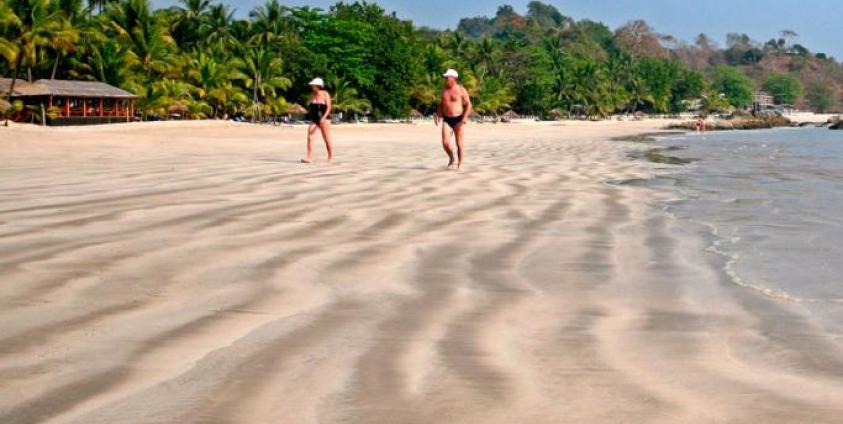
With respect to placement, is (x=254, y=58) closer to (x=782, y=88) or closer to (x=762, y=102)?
(x=762, y=102)

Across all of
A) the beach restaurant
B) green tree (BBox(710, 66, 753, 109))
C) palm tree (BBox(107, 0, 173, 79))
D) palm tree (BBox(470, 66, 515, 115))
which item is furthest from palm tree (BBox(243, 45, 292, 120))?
green tree (BBox(710, 66, 753, 109))

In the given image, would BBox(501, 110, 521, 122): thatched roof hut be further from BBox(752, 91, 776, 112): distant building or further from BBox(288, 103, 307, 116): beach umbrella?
BBox(752, 91, 776, 112): distant building

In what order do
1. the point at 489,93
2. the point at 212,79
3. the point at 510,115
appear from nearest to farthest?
the point at 212,79, the point at 489,93, the point at 510,115

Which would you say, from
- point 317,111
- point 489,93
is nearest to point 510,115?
point 489,93

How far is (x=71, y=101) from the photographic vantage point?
41.5m

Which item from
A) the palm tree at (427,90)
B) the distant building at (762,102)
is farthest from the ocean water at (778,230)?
the distant building at (762,102)

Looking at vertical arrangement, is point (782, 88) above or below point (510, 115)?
above

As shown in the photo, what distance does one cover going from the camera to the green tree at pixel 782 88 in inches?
7101

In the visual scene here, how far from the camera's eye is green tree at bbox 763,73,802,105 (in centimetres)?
18038

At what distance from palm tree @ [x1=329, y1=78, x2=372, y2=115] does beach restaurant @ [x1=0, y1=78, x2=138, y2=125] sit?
13.1 metres

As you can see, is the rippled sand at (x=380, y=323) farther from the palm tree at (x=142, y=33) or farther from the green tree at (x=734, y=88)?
the green tree at (x=734, y=88)

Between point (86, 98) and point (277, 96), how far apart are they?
15084 millimetres

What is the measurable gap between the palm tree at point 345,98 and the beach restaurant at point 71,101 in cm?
1306

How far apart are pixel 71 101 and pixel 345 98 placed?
1701 cm
